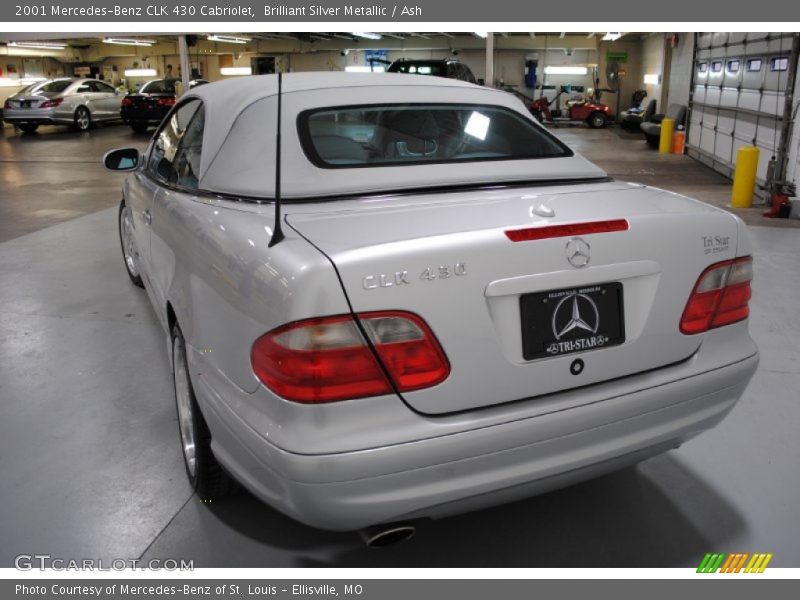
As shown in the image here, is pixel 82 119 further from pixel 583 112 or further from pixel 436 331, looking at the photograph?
pixel 436 331

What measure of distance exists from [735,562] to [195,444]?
5.77 ft

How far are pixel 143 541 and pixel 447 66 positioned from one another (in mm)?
13354

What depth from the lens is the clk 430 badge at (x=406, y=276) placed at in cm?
151

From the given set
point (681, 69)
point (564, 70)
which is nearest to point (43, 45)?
point (564, 70)

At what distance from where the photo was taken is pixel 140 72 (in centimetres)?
3112

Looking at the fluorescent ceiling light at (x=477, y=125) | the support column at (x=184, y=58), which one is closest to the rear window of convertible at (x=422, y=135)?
the fluorescent ceiling light at (x=477, y=125)

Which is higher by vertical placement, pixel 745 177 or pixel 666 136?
pixel 666 136

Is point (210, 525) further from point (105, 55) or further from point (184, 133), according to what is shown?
point (105, 55)

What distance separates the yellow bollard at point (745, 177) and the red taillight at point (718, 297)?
23.3 ft

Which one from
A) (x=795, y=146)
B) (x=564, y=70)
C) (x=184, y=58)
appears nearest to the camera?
(x=795, y=146)

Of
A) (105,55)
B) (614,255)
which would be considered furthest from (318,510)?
(105,55)

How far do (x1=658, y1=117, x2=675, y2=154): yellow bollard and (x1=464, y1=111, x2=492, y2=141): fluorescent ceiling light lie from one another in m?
13.6

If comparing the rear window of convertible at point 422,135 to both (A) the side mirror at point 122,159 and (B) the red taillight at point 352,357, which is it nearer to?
(B) the red taillight at point 352,357

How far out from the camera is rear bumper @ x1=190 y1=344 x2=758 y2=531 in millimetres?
1529
